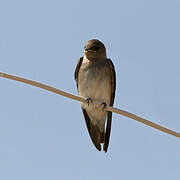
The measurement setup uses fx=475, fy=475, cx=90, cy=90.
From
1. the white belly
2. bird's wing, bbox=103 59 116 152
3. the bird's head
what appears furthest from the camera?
the bird's head

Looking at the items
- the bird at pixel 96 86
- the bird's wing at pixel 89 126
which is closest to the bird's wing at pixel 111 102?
the bird at pixel 96 86

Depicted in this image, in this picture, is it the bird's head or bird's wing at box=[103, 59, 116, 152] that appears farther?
the bird's head

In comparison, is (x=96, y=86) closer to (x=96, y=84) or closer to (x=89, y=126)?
(x=96, y=84)

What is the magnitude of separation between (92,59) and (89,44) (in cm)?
42

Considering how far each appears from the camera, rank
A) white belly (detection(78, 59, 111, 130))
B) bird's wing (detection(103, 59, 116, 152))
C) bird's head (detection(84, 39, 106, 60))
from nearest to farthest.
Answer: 1. white belly (detection(78, 59, 111, 130))
2. bird's wing (detection(103, 59, 116, 152))
3. bird's head (detection(84, 39, 106, 60))

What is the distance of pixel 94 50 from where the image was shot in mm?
8633

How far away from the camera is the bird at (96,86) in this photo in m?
8.28

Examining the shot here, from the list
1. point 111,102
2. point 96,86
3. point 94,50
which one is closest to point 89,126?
point 111,102

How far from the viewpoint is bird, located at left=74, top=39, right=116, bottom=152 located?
8281mm

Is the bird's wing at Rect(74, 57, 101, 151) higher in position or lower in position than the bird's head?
lower

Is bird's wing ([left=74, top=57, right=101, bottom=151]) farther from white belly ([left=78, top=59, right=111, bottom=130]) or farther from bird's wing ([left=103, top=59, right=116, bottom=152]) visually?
white belly ([left=78, top=59, right=111, bottom=130])

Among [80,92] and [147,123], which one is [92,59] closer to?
[80,92]

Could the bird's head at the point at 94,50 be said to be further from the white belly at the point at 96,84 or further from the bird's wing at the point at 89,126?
the white belly at the point at 96,84

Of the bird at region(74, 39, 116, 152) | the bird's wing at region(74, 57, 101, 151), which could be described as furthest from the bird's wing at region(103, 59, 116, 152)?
the bird's wing at region(74, 57, 101, 151)
